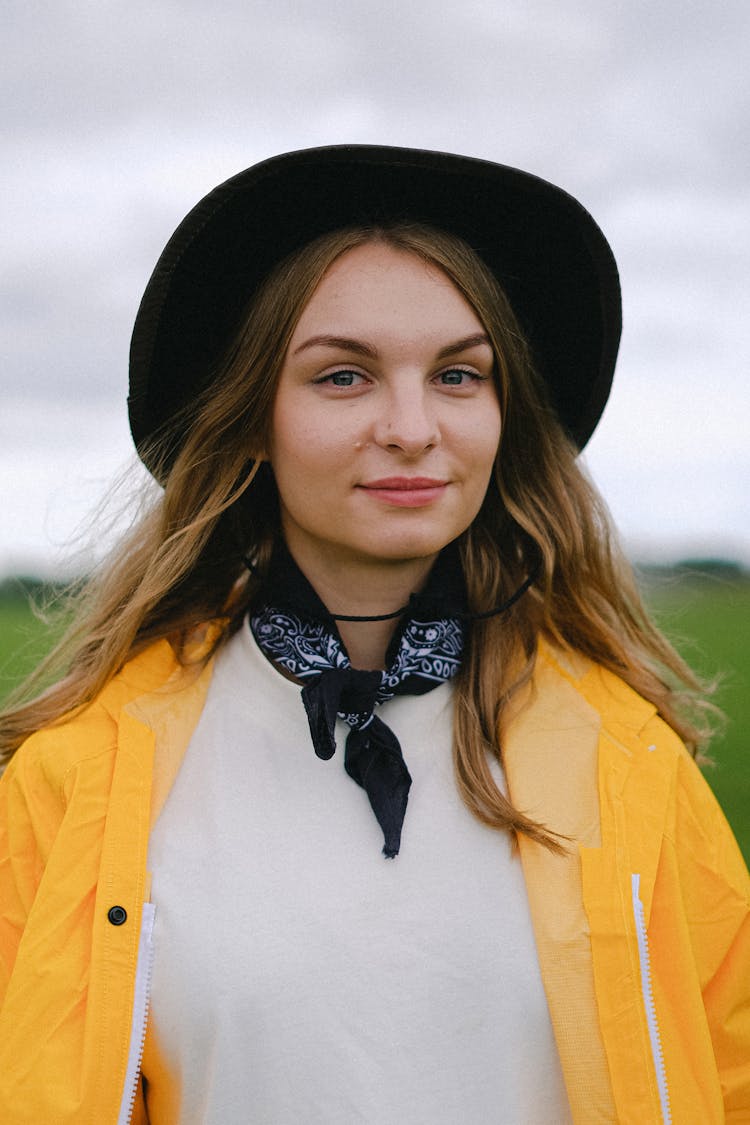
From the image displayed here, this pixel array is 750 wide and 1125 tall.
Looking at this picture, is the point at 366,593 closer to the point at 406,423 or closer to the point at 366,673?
the point at 366,673

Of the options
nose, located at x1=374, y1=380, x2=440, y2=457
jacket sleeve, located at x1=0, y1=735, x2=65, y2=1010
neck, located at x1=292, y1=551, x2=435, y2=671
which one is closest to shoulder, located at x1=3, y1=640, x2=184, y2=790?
jacket sleeve, located at x1=0, y1=735, x2=65, y2=1010

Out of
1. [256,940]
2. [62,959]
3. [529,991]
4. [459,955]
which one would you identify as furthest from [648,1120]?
[62,959]

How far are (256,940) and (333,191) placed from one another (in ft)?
4.81

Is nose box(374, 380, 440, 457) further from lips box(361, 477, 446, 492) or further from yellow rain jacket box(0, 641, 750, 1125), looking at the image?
yellow rain jacket box(0, 641, 750, 1125)

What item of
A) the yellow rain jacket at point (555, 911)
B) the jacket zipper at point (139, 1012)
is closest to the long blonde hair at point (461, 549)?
the yellow rain jacket at point (555, 911)

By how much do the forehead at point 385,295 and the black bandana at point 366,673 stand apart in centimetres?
56

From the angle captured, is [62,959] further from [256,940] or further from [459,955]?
[459,955]

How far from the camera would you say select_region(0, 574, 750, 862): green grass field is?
9.73 feet

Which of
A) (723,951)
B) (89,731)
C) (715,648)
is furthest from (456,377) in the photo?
(715,648)

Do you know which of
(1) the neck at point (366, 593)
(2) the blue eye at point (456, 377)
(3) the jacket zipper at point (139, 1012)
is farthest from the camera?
(1) the neck at point (366, 593)

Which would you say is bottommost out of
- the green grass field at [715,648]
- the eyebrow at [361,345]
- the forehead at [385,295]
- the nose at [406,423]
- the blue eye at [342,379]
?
the green grass field at [715,648]

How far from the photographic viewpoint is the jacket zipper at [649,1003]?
201 centimetres

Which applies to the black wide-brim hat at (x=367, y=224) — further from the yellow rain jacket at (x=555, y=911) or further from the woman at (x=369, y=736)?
the yellow rain jacket at (x=555, y=911)

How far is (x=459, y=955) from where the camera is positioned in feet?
6.72
